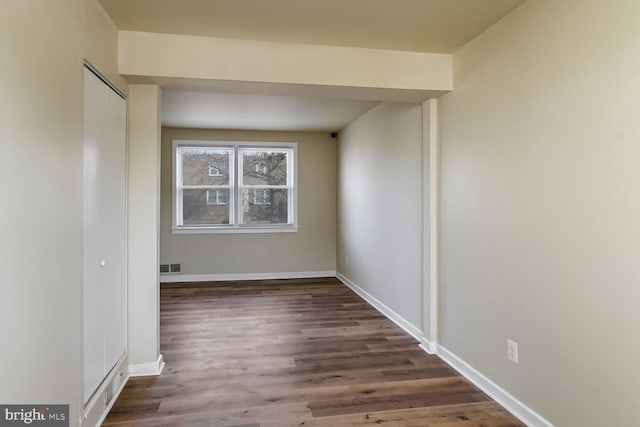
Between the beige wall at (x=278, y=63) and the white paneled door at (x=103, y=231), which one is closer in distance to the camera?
the white paneled door at (x=103, y=231)

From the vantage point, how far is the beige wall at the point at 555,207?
5.31 feet

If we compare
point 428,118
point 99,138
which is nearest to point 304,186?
point 428,118

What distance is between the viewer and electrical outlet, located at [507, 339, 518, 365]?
224cm

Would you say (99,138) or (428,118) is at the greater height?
(428,118)

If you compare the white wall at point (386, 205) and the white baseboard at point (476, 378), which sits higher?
the white wall at point (386, 205)

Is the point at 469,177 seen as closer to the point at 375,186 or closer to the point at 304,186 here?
the point at 375,186

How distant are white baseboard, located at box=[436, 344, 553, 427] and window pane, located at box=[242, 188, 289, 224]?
150 inches

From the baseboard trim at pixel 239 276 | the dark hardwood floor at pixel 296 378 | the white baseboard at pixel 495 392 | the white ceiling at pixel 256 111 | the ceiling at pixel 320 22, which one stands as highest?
the white ceiling at pixel 256 111

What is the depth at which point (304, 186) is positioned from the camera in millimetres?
6293

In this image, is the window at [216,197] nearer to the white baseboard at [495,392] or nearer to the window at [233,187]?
the window at [233,187]

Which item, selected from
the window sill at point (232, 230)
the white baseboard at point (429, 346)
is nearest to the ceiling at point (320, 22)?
the white baseboard at point (429, 346)

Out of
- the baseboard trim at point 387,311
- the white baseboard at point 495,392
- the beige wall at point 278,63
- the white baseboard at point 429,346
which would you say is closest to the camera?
the white baseboard at point 495,392

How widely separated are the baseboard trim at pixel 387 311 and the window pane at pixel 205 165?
2.65 meters

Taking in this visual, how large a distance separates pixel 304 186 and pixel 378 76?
11.8 feet
